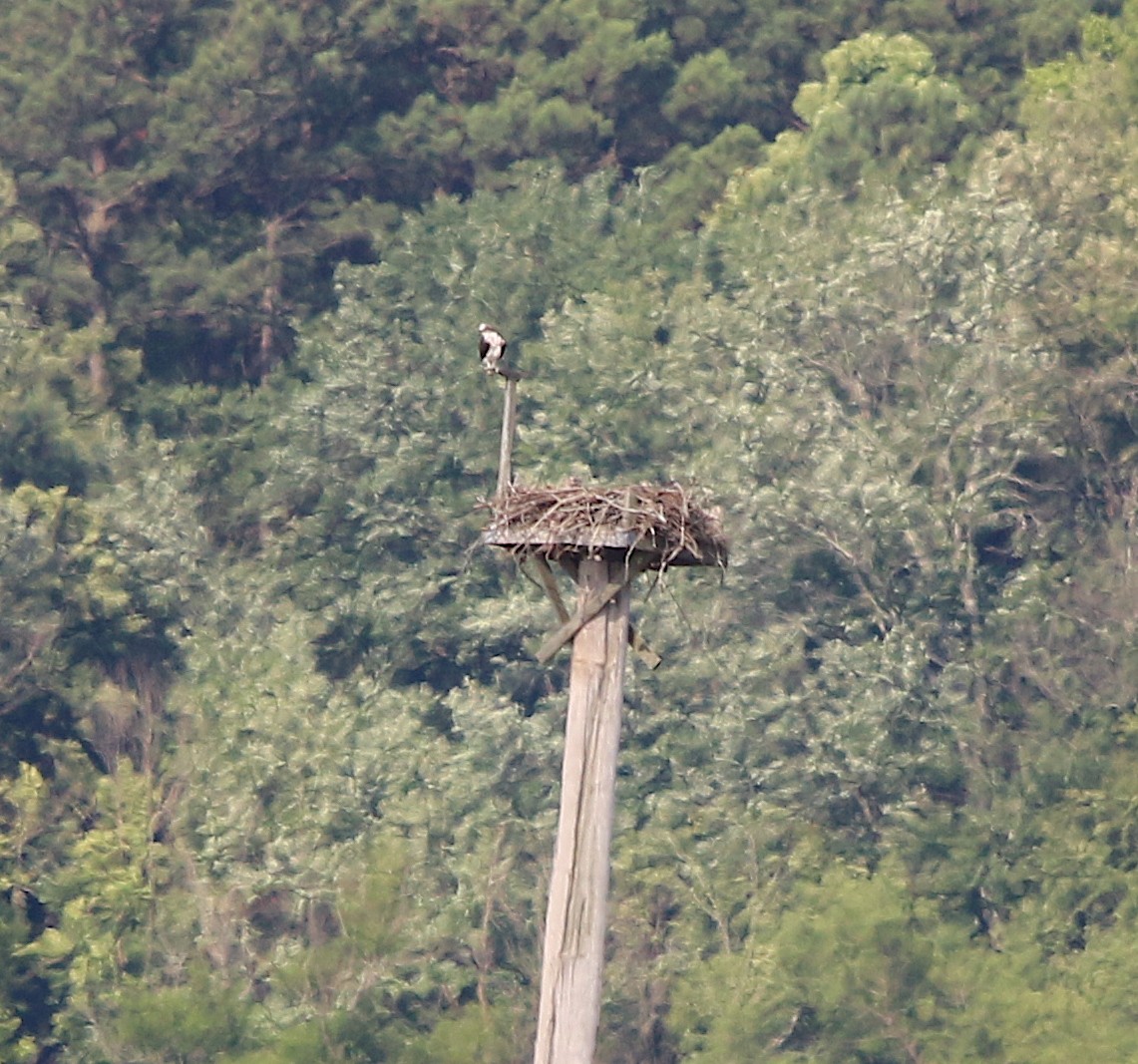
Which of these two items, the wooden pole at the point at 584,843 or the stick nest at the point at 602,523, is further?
the stick nest at the point at 602,523

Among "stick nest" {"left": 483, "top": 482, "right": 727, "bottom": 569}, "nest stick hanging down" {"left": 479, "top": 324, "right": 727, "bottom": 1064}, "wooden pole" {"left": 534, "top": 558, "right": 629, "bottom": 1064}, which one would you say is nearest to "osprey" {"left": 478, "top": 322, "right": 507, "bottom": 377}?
"stick nest" {"left": 483, "top": 482, "right": 727, "bottom": 569}

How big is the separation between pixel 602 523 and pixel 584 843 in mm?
1071

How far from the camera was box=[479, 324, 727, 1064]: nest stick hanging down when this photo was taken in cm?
1141

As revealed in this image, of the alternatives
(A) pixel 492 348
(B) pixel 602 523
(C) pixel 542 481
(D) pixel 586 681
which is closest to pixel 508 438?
(B) pixel 602 523

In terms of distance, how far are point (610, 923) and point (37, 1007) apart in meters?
6.01

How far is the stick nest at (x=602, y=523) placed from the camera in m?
11.6

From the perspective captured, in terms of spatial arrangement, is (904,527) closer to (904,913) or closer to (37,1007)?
(904,913)

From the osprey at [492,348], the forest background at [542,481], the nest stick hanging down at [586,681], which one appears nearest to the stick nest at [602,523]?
the nest stick hanging down at [586,681]

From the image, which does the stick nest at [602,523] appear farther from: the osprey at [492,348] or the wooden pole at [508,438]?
the osprey at [492,348]

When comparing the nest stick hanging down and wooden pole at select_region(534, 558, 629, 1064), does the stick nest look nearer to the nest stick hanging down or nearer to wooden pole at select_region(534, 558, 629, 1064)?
the nest stick hanging down

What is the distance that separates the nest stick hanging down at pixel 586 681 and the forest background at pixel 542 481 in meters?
17.5

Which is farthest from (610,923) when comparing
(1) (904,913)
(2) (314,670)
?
(2) (314,670)

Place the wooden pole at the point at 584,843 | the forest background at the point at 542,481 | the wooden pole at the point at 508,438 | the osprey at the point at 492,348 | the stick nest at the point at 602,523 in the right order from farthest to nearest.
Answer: the forest background at the point at 542,481 → the osprey at the point at 492,348 → the wooden pole at the point at 508,438 → the stick nest at the point at 602,523 → the wooden pole at the point at 584,843

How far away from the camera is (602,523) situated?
1163 cm
